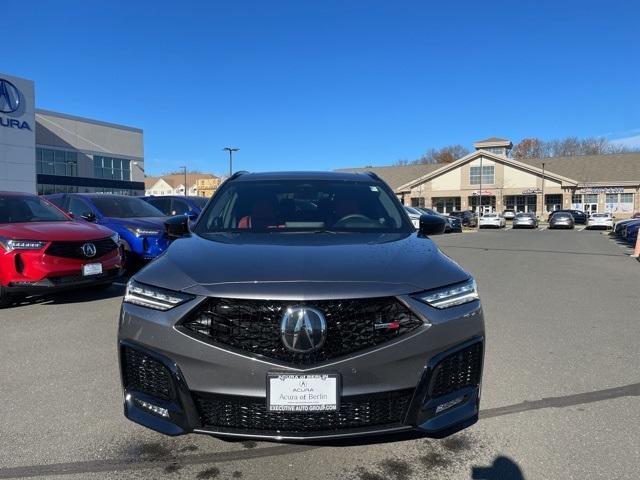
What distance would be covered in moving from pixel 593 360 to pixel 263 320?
147 inches

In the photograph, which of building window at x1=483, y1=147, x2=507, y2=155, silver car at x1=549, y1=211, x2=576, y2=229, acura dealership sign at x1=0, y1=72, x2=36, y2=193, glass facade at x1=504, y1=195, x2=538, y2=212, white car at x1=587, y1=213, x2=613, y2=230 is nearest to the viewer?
acura dealership sign at x1=0, y1=72, x2=36, y2=193

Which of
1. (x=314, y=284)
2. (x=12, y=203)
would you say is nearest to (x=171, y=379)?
(x=314, y=284)

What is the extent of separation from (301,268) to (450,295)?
796mm

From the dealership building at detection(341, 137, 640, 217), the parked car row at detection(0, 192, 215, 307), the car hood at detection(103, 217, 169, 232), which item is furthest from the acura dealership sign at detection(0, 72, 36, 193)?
the dealership building at detection(341, 137, 640, 217)

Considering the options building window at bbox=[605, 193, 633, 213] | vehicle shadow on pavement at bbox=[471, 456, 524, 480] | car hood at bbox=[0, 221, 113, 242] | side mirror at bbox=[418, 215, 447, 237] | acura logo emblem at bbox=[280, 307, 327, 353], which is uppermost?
building window at bbox=[605, 193, 633, 213]

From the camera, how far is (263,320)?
8.21ft

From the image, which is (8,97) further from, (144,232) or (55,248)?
(55,248)

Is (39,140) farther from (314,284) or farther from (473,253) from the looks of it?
(314,284)

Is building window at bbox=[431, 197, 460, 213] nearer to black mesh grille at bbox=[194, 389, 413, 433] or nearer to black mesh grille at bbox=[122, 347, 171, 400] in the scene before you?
black mesh grille at bbox=[194, 389, 413, 433]

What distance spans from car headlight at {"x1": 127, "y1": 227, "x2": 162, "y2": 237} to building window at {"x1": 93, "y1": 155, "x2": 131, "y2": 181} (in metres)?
42.9

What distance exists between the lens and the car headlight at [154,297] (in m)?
2.62

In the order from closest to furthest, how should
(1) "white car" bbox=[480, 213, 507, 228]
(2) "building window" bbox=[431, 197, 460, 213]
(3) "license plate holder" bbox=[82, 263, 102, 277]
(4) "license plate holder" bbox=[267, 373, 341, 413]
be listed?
(4) "license plate holder" bbox=[267, 373, 341, 413] < (3) "license plate holder" bbox=[82, 263, 102, 277] < (1) "white car" bbox=[480, 213, 507, 228] < (2) "building window" bbox=[431, 197, 460, 213]

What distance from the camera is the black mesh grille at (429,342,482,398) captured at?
102 inches

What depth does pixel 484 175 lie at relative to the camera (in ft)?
202
